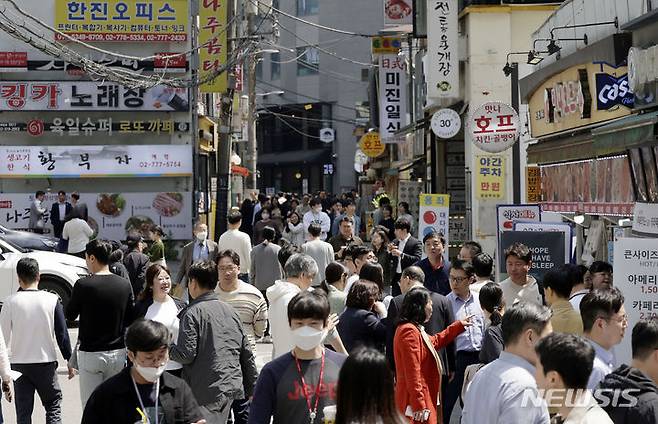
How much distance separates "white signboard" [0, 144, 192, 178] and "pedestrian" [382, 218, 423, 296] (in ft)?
55.5

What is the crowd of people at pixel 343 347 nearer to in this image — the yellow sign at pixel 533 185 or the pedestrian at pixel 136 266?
the pedestrian at pixel 136 266

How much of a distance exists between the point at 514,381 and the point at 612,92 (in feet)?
32.5

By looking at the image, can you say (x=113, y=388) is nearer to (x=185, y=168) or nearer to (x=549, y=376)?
(x=549, y=376)

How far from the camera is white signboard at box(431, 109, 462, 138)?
77.7 feet

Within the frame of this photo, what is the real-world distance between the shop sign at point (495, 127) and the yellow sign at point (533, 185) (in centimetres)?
292

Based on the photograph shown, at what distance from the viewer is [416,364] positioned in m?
7.91

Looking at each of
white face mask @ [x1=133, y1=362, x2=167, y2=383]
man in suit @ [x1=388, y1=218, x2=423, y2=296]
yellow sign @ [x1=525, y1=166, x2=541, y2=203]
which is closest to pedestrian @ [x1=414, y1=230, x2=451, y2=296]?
man in suit @ [x1=388, y1=218, x2=423, y2=296]

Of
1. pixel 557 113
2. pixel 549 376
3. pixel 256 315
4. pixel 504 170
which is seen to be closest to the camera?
pixel 549 376

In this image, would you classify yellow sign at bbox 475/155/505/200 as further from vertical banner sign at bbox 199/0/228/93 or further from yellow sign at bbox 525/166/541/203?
vertical banner sign at bbox 199/0/228/93

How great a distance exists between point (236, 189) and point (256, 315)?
39422 millimetres

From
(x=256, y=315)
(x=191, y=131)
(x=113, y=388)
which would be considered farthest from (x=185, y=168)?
(x=113, y=388)

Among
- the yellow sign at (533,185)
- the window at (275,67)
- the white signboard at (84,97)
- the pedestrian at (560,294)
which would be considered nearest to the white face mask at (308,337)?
the pedestrian at (560,294)

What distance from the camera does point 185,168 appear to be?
31453 mm

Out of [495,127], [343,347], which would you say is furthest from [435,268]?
[495,127]
